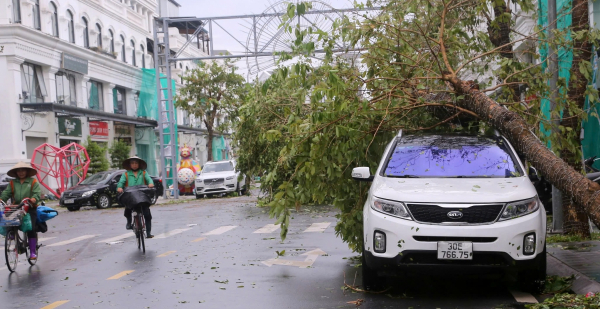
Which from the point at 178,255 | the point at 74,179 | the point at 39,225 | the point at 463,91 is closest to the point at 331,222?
the point at 178,255

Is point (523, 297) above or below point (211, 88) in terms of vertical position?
below

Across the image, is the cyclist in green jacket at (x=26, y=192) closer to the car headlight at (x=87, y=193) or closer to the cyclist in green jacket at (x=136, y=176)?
the cyclist in green jacket at (x=136, y=176)

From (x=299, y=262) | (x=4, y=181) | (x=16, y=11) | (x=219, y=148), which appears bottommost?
(x=299, y=262)

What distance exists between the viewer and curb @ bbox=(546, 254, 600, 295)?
740 cm

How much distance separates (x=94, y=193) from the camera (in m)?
29.6

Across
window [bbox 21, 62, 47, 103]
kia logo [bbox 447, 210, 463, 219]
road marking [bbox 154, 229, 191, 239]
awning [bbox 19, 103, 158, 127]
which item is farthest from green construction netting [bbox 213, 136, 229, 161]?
kia logo [bbox 447, 210, 463, 219]

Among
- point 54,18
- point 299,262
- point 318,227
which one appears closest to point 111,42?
point 54,18

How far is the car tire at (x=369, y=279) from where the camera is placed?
25.6 ft

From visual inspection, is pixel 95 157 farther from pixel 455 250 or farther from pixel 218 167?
pixel 455 250

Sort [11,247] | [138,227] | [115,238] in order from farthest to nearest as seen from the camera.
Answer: [115,238], [138,227], [11,247]

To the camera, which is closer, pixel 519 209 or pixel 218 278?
pixel 519 209

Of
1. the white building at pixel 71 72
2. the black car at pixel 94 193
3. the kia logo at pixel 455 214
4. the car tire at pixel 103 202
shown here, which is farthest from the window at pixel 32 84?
the kia logo at pixel 455 214

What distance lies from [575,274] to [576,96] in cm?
414

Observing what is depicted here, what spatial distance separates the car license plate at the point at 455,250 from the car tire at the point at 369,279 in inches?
38.0
